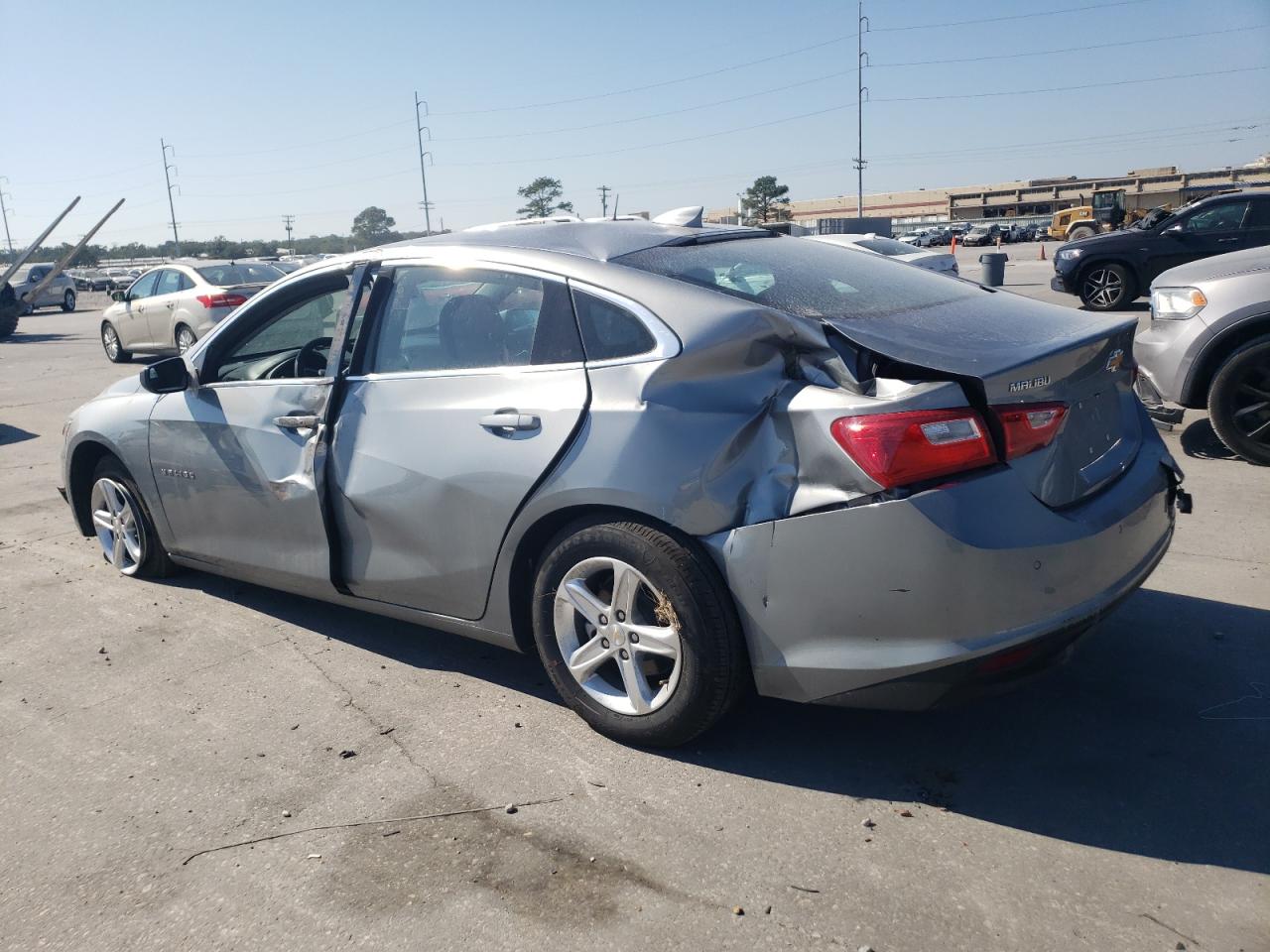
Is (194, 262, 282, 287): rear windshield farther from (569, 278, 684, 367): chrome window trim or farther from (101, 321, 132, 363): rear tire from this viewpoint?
(569, 278, 684, 367): chrome window trim

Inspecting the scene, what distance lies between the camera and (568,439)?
3311 millimetres

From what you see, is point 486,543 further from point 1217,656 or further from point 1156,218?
point 1156,218

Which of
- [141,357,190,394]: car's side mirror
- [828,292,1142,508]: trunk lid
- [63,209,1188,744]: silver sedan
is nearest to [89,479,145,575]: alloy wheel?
[141,357,190,394]: car's side mirror

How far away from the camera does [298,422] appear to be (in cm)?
415

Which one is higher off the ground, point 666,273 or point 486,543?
point 666,273

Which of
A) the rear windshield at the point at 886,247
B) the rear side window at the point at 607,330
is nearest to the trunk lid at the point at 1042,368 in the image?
the rear side window at the point at 607,330

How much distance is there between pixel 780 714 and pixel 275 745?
5.71ft

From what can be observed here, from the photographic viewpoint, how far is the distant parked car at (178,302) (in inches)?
601

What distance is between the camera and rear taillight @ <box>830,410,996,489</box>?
9.20ft

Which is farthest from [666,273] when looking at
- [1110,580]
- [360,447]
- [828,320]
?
[1110,580]

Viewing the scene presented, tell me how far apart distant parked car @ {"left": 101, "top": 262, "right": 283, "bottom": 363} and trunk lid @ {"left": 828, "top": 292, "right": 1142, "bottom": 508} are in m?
13.6

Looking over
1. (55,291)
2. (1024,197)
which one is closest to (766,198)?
(1024,197)

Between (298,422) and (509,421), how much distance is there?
114 cm

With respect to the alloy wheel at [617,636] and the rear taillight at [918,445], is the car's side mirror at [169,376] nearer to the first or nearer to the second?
the alloy wheel at [617,636]
